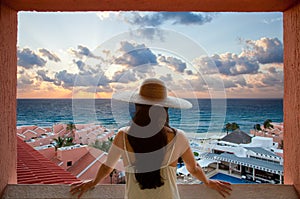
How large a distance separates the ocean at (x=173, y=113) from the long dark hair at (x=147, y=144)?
0.12 metres

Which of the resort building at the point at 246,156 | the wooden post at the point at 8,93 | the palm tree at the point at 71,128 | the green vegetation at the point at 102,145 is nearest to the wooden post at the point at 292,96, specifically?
the resort building at the point at 246,156

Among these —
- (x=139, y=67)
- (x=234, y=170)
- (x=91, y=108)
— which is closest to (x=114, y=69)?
(x=139, y=67)

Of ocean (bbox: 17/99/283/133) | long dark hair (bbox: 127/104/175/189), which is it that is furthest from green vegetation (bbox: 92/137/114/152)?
long dark hair (bbox: 127/104/175/189)

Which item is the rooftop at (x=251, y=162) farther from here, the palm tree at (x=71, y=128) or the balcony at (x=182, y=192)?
the palm tree at (x=71, y=128)

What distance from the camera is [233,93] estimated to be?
141 centimetres

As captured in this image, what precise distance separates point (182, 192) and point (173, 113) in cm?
50

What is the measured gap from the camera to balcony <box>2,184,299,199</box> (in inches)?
48.8

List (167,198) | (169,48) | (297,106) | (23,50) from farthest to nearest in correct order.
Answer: (23,50), (169,48), (297,106), (167,198)

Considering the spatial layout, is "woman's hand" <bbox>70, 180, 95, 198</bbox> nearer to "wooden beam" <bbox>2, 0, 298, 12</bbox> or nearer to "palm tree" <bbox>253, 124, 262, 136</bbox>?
"wooden beam" <bbox>2, 0, 298, 12</bbox>

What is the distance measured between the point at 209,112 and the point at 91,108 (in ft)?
2.28

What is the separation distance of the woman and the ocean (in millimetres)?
117

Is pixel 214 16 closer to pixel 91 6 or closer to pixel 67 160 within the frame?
pixel 91 6

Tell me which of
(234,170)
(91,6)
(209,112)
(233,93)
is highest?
(91,6)

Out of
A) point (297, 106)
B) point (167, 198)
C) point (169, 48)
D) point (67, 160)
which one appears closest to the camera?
point (167, 198)
